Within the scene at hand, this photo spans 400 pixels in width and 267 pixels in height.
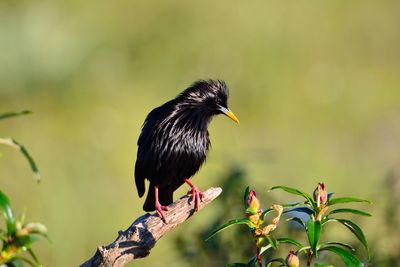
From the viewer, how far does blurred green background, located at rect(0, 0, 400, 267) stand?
8.39 m

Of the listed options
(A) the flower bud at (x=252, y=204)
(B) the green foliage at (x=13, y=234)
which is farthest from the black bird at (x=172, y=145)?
(B) the green foliage at (x=13, y=234)

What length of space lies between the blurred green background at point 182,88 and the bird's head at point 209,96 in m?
1.93

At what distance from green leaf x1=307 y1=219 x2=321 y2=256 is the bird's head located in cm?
254

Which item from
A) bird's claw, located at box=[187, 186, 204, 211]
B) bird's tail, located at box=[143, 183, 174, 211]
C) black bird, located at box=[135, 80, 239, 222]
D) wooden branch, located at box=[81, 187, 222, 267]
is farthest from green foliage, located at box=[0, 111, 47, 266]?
bird's tail, located at box=[143, 183, 174, 211]

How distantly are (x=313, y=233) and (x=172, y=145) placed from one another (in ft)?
7.71

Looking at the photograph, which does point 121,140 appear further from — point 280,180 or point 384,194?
point 384,194

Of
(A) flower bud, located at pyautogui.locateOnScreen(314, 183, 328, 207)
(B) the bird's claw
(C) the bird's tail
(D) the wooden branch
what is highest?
(A) flower bud, located at pyautogui.locateOnScreen(314, 183, 328, 207)

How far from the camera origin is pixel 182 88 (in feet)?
34.7

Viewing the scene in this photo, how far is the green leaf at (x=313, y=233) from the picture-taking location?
3139 mm

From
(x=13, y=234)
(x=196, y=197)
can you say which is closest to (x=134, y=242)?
(x=196, y=197)

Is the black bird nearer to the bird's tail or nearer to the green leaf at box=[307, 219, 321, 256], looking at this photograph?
the bird's tail

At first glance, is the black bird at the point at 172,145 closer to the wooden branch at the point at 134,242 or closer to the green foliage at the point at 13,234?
the wooden branch at the point at 134,242

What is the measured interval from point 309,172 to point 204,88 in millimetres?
3810

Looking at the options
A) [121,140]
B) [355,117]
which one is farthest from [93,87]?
[355,117]
